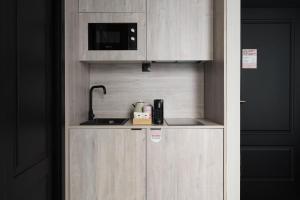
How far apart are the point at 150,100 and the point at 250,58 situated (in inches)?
48.5

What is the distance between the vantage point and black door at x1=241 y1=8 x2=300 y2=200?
9.38 feet

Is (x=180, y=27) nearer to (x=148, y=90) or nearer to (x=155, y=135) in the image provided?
(x=148, y=90)

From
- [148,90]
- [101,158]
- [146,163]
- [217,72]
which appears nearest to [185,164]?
[146,163]

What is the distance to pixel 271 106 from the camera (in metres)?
2.89

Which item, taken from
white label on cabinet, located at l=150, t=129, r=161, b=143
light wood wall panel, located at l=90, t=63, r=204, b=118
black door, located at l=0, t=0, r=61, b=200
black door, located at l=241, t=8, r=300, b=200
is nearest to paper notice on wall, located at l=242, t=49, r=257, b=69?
black door, located at l=241, t=8, r=300, b=200

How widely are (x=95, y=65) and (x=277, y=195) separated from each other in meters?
2.51

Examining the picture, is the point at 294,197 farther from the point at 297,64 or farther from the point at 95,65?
the point at 95,65

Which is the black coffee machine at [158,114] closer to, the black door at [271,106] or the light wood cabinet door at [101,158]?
the light wood cabinet door at [101,158]

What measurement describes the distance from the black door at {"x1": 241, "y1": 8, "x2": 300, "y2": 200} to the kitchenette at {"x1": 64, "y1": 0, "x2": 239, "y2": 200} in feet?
2.28

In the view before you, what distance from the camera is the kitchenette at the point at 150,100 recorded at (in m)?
1.97

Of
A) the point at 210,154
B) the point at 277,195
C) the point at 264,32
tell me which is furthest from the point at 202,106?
the point at 277,195

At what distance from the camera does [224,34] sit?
1967mm

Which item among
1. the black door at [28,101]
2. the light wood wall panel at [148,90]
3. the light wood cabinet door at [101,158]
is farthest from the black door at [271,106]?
the black door at [28,101]

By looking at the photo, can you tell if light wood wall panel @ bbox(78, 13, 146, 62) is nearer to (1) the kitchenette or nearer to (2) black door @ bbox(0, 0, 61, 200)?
(1) the kitchenette
